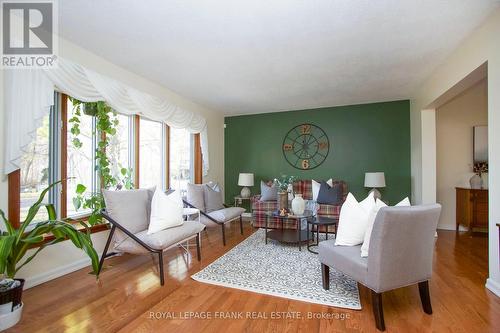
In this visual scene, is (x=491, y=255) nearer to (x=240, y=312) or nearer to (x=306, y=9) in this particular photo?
(x=240, y=312)

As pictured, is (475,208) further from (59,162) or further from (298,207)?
(59,162)

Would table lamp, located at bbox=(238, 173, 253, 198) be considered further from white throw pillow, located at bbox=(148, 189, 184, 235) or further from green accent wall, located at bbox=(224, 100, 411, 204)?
white throw pillow, located at bbox=(148, 189, 184, 235)

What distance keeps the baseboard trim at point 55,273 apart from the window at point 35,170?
0.57 meters

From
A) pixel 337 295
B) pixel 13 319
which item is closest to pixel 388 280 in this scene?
pixel 337 295

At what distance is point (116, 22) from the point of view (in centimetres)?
228

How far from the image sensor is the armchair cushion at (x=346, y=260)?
1.81 meters

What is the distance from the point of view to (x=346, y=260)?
6.42 ft

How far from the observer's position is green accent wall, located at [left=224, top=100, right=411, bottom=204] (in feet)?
16.1

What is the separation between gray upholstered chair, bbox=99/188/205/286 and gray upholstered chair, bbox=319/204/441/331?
1769mm

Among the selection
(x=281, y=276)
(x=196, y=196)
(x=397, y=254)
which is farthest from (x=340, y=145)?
(x=397, y=254)

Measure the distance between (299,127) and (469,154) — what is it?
3.12m

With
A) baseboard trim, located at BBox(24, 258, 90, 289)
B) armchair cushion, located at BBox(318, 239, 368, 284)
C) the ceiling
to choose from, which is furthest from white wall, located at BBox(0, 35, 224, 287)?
armchair cushion, located at BBox(318, 239, 368, 284)

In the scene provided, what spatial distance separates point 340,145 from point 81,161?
15.3 ft

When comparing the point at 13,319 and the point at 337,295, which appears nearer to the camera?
the point at 13,319
